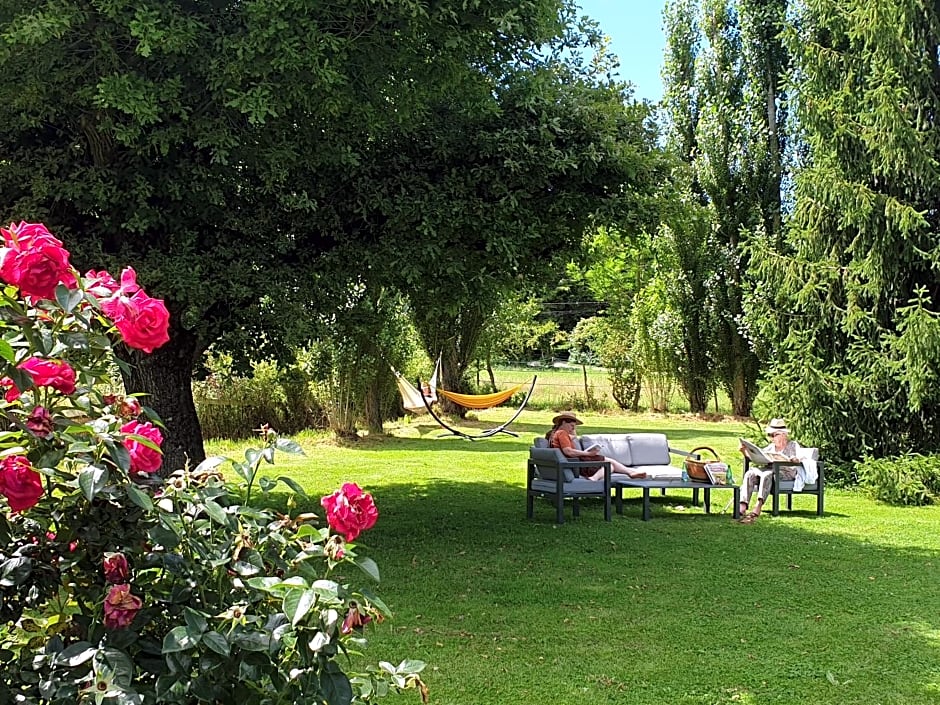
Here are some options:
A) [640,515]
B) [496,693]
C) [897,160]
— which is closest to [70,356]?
[496,693]

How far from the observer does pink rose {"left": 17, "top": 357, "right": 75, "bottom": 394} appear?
5.58 ft

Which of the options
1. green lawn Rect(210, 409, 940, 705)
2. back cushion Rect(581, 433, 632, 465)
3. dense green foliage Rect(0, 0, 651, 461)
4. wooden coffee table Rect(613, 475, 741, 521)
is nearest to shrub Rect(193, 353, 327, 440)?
green lawn Rect(210, 409, 940, 705)

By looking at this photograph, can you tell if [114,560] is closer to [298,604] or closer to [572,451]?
[298,604]

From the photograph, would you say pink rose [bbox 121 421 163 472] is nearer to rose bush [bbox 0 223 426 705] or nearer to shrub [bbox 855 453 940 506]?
rose bush [bbox 0 223 426 705]

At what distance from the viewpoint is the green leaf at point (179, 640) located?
167 cm

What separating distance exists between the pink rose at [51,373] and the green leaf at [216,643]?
21.0 inches

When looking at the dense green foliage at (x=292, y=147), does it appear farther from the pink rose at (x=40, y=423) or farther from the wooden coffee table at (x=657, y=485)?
the pink rose at (x=40, y=423)

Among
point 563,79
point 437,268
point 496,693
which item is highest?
point 563,79

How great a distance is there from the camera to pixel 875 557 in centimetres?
707

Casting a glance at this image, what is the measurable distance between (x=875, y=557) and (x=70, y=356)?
6.63 metres

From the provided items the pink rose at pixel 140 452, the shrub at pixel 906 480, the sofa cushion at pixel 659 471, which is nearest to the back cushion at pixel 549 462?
the sofa cushion at pixel 659 471

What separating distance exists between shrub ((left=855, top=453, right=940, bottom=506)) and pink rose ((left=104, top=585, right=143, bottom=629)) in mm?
9831

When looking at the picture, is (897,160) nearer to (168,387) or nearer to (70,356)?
(168,387)

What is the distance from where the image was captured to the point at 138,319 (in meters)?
1.80
